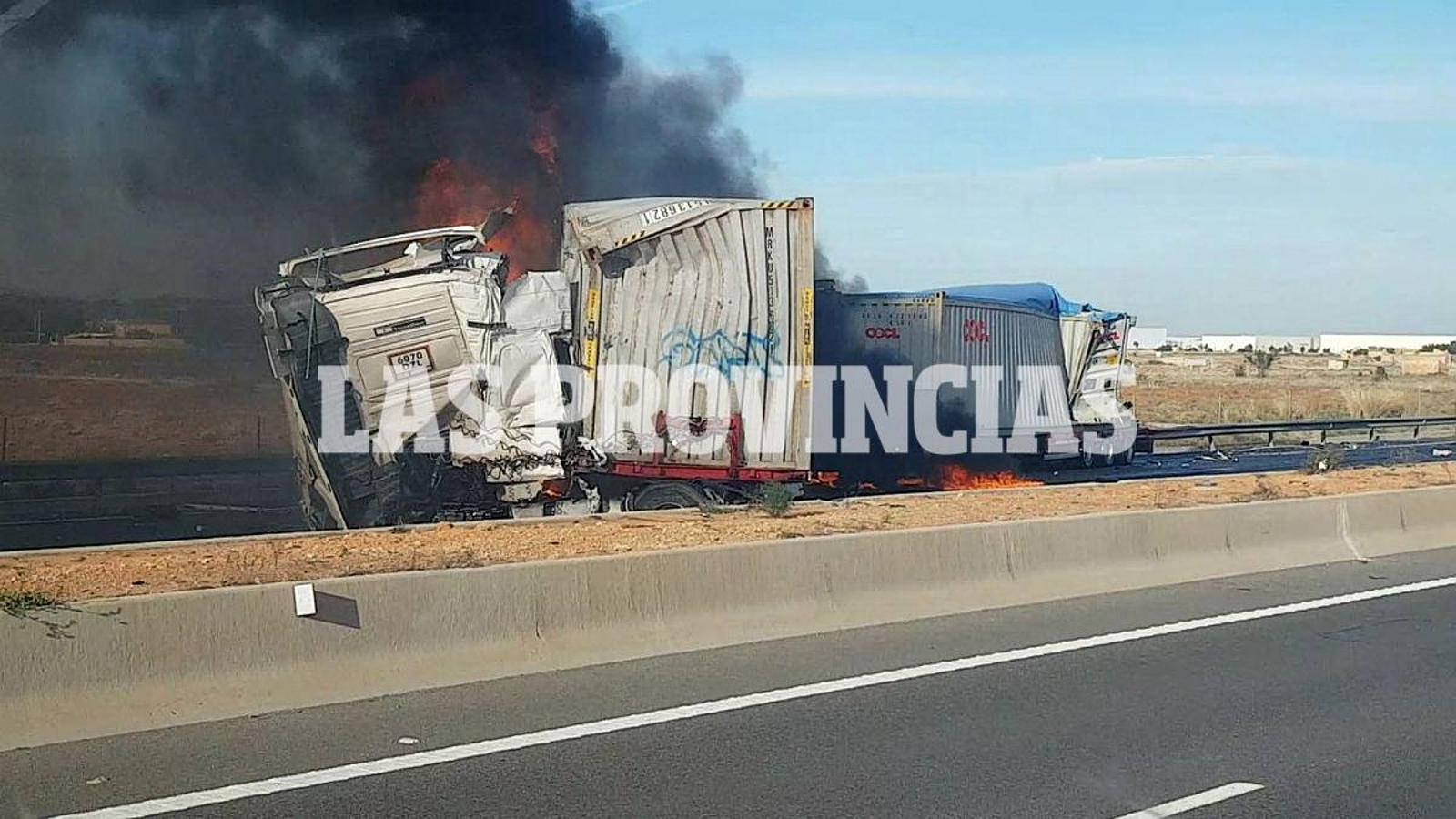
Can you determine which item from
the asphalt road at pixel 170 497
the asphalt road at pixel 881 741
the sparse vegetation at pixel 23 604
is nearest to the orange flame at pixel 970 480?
the asphalt road at pixel 170 497

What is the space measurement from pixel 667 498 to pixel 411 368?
9.82ft

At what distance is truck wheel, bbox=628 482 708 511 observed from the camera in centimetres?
1727

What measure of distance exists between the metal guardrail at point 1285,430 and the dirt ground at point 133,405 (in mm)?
17077

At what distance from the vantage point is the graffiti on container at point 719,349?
16.8 metres

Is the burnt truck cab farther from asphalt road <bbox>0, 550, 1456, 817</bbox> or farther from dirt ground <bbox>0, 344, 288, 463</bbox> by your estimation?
dirt ground <bbox>0, 344, 288, 463</bbox>

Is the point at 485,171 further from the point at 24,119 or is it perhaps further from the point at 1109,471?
the point at 1109,471

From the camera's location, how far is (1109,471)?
1120 inches

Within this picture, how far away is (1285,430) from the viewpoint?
121ft

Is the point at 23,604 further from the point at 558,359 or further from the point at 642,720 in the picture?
the point at 558,359

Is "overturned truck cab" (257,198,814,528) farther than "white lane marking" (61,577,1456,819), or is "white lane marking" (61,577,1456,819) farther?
"overturned truck cab" (257,198,814,528)

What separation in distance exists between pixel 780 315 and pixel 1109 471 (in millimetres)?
13126

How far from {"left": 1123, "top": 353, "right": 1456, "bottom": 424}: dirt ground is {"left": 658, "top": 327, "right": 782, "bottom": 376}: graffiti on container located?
21.8 meters

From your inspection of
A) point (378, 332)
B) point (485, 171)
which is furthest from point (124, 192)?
point (378, 332)

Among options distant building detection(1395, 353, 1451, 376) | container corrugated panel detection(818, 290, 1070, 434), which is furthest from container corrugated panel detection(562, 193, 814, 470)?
distant building detection(1395, 353, 1451, 376)
